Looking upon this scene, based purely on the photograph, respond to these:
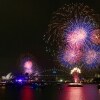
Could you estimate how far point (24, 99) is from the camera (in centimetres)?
18488

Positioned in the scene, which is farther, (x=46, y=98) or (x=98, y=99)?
(x=46, y=98)

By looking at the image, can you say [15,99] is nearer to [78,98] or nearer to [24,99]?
[24,99]

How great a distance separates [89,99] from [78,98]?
780 cm

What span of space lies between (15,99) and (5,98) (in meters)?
4.12

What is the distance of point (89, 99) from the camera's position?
178m

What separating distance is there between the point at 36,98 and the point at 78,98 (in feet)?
57.5

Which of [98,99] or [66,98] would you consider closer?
[98,99]

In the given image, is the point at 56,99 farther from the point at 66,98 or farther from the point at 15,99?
the point at 15,99

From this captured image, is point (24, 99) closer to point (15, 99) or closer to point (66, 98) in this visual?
point (15, 99)

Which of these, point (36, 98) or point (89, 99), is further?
point (36, 98)

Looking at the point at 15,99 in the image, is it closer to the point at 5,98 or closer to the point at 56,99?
the point at 5,98

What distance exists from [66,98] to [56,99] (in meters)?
4.16

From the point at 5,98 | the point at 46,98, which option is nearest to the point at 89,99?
the point at 46,98

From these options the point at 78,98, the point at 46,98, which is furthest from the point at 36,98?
the point at 78,98
